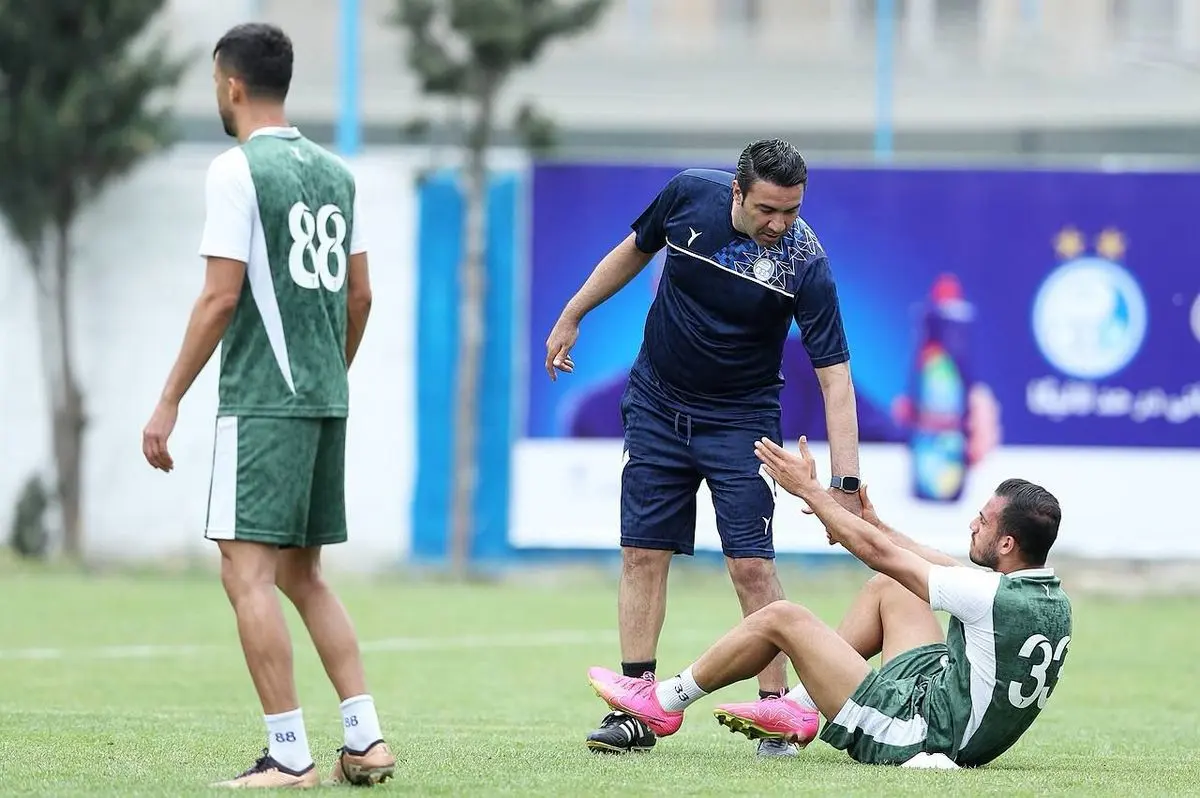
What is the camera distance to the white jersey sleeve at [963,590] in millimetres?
6270

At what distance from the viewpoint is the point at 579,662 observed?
11438mm

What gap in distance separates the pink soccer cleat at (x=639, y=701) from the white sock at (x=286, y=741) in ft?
4.72

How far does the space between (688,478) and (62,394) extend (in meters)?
10.1

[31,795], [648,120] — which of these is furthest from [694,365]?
[648,120]

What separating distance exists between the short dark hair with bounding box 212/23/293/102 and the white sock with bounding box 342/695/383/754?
189 cm

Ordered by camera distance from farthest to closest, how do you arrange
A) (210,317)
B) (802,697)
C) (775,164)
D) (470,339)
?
1. (470,339)
2. (802,697)
3. (775,164)
4. (210,317)

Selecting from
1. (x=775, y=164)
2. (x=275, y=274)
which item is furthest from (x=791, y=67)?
(x=275, y=274)

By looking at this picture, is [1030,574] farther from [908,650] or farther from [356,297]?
[356,297]

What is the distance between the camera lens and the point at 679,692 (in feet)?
22.8

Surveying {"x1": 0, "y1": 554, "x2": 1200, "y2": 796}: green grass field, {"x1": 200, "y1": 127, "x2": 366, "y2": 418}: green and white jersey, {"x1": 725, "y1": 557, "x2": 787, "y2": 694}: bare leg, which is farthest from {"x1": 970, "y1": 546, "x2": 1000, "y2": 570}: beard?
{"x1": 200, "y1": 127, "x2": 366, "y2": 418}: green and white jersey

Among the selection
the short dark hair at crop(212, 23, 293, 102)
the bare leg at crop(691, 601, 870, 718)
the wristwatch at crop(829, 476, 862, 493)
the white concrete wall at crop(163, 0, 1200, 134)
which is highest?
the white concrete wall at crop(163, 0, 1200, 134)

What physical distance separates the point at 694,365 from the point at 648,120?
1262 cm

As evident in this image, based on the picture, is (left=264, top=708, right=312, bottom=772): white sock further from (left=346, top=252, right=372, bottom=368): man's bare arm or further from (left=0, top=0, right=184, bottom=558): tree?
(left=0, top=0, right=184, bottom=558): tree

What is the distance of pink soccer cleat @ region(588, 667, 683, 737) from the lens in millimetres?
6984
